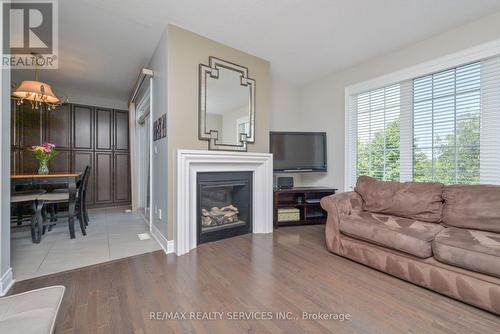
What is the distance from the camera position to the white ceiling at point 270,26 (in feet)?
7.16

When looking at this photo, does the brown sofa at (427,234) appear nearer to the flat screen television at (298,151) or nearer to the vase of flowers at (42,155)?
the flat screen television at (298,151)

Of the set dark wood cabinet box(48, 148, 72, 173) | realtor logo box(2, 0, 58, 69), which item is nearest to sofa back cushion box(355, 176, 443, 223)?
realtor logo box(2, 0, 58, 69)

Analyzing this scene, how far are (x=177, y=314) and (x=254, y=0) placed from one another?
8.70 feet

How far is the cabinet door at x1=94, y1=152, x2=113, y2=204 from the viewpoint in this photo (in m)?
4.74

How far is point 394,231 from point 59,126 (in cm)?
568

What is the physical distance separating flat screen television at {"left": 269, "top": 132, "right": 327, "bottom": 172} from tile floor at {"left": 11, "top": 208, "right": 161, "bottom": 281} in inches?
86.0

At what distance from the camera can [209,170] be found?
2773 mm

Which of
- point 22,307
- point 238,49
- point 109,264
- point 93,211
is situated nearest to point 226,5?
point 238,49

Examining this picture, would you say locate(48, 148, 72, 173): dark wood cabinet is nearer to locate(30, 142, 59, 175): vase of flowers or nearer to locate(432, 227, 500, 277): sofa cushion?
locate(30, 142, 59, 175): vase of flowers

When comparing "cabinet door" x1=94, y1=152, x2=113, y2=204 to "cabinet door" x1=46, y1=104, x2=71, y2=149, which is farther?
Answer: "cabinet door" x1=94, y1=152, x2=113, y2=204

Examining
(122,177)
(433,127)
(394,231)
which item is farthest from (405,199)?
(122,177)

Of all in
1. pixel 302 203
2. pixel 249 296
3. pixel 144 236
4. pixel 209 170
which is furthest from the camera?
pixel 302 203

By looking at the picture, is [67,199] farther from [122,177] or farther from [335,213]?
[335,213]

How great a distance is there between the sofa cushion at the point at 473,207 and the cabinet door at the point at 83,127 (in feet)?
19.2
